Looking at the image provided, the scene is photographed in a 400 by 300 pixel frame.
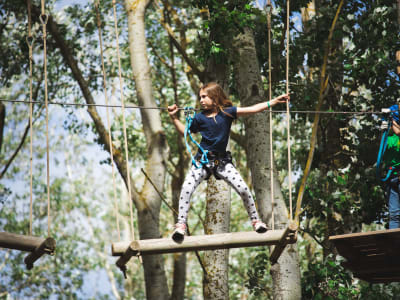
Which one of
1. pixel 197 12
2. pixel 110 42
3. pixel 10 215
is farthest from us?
pixel 10 215

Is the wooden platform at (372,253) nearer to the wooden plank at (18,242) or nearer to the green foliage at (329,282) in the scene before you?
the green foliage at (329,282)

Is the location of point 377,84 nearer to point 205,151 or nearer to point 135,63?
point 135,63

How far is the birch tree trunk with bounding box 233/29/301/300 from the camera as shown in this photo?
5742 mm

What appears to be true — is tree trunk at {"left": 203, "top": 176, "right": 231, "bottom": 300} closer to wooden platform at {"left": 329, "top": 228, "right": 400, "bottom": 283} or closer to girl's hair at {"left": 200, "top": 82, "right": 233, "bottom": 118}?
wooden platform at {"left": 329, "top": 228, "right": 400, "bottom": 283}

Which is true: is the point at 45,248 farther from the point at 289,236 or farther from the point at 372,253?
the point at 372,253

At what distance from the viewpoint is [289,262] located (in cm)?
577

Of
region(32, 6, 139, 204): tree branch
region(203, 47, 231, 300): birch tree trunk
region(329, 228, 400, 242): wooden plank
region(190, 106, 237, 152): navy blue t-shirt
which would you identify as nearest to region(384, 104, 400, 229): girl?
region(329, 228, 400, 242): wooden plank

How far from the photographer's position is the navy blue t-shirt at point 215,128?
4.22 m

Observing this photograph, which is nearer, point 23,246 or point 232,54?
point 23,246

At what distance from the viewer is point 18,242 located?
392 cm

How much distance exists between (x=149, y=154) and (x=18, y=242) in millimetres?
2961

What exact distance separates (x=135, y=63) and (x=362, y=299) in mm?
3711

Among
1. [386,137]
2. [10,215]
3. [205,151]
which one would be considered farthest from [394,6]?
[10,215]

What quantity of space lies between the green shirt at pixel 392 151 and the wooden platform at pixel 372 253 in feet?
2.12
